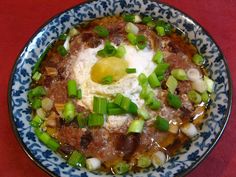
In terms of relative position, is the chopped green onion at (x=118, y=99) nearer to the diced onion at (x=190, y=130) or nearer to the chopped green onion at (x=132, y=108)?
the chopped green onion at (x=132, y=108)

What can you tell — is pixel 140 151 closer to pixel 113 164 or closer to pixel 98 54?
pixel 113 164

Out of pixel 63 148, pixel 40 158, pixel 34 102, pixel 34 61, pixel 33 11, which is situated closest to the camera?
pixel 40 158

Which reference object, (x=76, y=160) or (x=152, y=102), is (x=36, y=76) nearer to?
(x=76, y=160)

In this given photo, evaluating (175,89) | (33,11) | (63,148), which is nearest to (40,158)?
(63,148)

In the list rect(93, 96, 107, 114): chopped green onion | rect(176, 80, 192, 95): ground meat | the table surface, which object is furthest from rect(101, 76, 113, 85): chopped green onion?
the table surface

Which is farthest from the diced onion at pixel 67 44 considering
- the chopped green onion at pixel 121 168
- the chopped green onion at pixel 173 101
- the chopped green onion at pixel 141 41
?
the chopped green onion at pixel 121 168

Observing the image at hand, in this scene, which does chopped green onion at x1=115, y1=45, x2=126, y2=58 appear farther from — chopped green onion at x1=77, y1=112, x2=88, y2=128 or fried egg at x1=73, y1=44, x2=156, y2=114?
chopped green onion at x1=77, y1=112, x2=88, y2=128

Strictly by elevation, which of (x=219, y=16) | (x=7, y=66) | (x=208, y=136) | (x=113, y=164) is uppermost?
(x=219, y=16)
